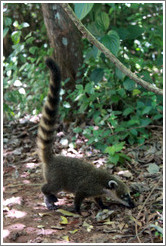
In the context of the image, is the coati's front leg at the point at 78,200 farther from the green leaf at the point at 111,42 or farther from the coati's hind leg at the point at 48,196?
the green leaf at the point at 111,42

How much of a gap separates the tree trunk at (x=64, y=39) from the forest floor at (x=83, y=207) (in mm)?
1534

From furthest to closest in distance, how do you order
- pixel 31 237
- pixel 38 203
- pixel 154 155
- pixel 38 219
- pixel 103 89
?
pixel 103 89, pixel 154 155, pixel 38 203, pixel 38 219, pixel 31 237

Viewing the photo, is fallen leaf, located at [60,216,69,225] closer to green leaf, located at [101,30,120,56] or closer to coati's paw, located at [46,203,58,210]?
coati's paw, located at [46,203,58,210]

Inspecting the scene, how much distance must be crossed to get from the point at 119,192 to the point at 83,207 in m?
0.63

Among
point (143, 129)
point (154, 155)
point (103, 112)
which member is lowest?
point (154, 155)

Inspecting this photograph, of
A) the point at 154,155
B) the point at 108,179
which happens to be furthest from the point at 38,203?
the point at 154,155

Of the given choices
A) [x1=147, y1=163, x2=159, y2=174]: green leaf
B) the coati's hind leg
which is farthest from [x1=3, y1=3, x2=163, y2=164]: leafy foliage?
the coati's hind leg

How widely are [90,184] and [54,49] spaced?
131 inches

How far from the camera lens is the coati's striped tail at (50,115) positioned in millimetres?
3545

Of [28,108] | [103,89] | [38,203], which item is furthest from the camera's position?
[28,108]

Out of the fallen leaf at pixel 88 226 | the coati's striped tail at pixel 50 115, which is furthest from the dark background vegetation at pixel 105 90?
the fallen leaf at pixel 88 226

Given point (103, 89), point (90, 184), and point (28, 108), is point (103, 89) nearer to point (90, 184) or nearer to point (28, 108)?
point (28, 108)

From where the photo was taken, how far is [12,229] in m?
3.40

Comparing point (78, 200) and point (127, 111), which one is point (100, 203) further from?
point (127, 111)
